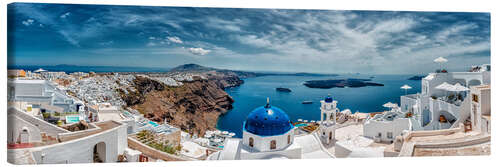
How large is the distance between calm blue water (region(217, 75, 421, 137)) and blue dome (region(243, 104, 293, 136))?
6.36 ft

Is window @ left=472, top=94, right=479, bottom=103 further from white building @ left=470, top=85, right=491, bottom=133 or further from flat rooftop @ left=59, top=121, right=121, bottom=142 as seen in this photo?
flat rooftop @ left=59, top=121, right=121, bottom=142

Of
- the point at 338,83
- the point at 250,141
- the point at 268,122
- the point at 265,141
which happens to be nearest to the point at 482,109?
the point at 338,83

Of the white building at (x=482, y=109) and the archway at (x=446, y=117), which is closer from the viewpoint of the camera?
the white building at (x=482, y=109)

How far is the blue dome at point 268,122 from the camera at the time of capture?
602 cm

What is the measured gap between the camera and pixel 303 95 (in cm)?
887

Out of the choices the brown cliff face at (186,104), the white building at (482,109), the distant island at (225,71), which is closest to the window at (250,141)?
the distant island at (225,71)

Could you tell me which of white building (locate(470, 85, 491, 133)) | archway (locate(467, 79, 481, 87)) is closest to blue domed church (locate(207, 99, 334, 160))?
white building (locate(470, 85, 491, 133))

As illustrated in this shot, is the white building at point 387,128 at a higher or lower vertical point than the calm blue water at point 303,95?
lower

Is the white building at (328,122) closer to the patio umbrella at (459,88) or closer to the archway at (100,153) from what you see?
the patio umbrella at (459,88)

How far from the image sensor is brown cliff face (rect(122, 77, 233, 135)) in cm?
1070

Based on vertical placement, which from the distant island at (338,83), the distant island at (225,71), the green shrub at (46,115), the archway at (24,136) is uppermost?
the distant island at (225,71)

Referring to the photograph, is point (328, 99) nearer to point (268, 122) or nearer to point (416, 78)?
point (416, 78)

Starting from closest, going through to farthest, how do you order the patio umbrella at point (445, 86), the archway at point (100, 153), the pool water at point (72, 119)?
the archway at point (100, 153), the pool water at point (72, 119), the patio umbrella at point (445, 86)

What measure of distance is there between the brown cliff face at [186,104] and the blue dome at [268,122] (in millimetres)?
4054
